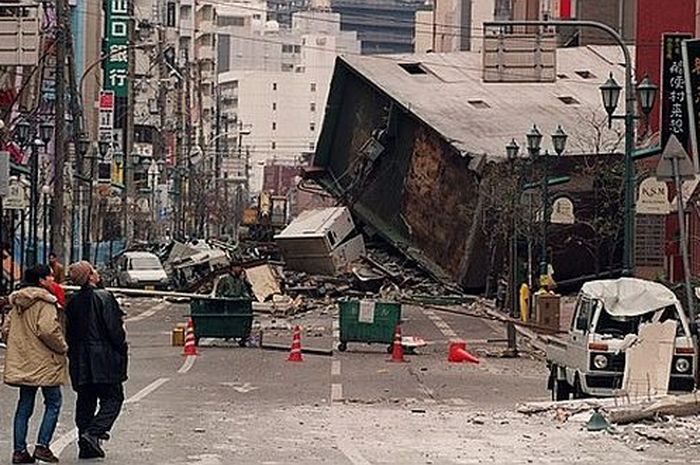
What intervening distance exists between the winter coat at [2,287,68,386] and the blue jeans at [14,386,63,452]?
0.42ft

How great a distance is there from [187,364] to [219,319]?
4.51m

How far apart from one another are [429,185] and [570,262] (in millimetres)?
6201

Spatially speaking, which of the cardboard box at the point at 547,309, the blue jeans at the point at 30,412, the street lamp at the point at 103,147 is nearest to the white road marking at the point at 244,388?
the blue jeans at the point at 30,412

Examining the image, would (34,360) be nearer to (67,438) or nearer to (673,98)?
(67,438)

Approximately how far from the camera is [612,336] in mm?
21422

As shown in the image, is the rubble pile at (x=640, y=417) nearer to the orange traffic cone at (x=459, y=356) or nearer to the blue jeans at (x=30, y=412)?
the blue jeans at (x=30, y=412)

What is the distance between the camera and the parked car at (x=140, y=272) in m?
61.7

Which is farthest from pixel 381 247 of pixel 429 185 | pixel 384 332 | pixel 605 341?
pixel 605 341

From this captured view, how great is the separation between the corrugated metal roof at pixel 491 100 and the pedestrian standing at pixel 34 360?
1793 inches

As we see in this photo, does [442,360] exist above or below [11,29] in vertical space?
below

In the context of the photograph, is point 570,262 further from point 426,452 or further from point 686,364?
point 426,452

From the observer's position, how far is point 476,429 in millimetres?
18547

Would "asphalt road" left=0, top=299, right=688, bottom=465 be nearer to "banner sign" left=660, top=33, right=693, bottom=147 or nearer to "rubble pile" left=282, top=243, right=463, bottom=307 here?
"banner sign" left=660, top=33, right=693, bottom=147

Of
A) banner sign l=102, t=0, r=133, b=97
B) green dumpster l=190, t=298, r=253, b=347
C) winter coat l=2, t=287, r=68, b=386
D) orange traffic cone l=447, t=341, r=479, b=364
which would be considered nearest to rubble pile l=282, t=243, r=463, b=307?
green dumpster l=190, t=298, r=253, b=347
